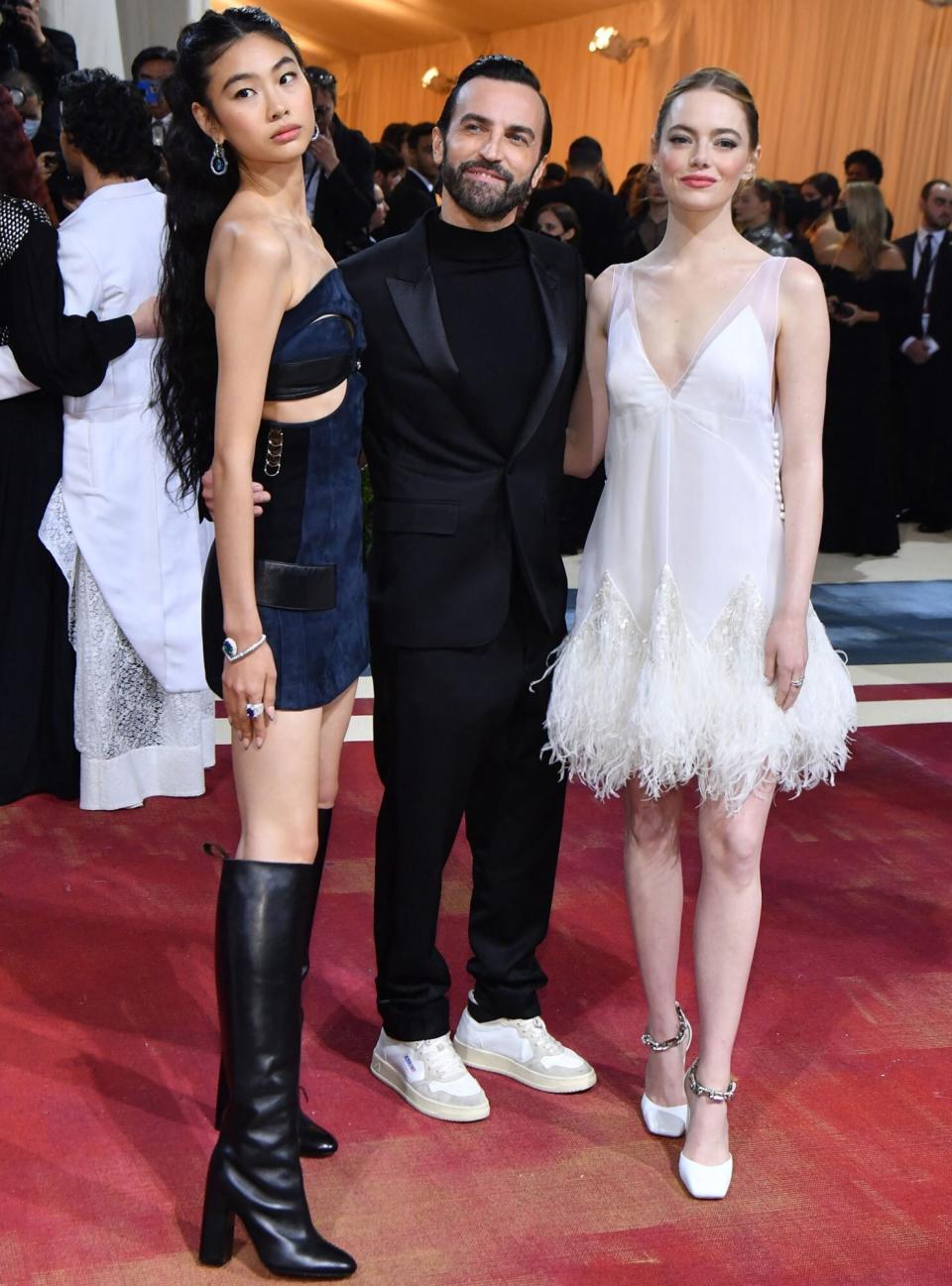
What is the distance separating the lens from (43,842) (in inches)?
141

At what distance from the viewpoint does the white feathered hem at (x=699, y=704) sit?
2254mm

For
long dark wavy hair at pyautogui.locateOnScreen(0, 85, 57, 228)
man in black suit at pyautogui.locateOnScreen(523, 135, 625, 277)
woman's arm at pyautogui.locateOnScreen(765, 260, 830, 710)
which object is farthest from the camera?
man in black suit at pyautogui.locateOnScreen(523, 135, 625, 277)

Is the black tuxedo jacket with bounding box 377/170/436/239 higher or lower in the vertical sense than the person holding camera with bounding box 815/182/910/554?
higher

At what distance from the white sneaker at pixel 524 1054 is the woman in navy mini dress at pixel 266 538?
612 mm

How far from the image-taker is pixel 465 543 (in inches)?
92.8

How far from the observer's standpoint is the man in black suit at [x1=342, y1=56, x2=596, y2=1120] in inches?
90.8

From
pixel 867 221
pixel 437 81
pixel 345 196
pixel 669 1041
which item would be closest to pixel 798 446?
pixel 669 1041

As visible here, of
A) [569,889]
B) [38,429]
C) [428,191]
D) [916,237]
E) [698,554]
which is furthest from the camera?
[916,237]

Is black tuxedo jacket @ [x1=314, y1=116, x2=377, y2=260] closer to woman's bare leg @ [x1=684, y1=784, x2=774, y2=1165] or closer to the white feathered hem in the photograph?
the white feathered hem

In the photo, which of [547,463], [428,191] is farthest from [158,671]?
[428,191]

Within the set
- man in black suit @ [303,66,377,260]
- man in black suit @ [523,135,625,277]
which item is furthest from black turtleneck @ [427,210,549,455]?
man in black suit @ [523,135,625,277]

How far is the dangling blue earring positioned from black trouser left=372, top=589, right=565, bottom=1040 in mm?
795

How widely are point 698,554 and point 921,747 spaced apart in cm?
→ 252

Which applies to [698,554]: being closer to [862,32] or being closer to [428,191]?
[428,191]
